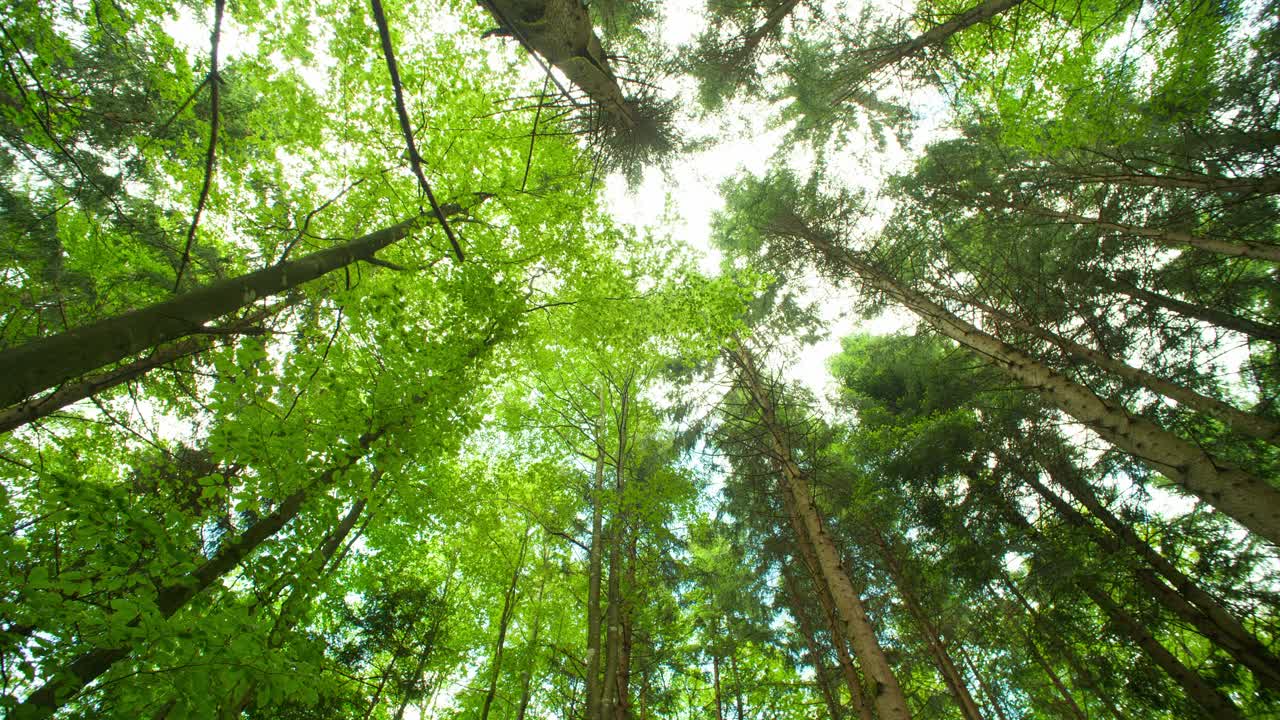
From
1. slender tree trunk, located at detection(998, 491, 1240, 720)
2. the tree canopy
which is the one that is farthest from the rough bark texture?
slender tree trunk, located at detection(998, 491, 1240, 720)

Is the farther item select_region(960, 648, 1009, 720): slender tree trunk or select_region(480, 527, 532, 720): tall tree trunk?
select_region(960, 648, 1009, 720): slender tree trunk

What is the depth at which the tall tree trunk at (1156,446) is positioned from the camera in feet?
10.8

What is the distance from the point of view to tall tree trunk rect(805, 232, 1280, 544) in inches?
130

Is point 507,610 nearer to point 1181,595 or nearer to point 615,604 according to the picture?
point 615,604

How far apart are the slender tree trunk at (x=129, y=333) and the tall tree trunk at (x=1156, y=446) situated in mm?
6765

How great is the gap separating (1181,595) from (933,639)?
3.21 meters

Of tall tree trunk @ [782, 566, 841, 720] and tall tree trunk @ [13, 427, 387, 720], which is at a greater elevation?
tall tree trunk @ [782, 566, 841, 720]

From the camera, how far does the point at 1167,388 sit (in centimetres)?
513

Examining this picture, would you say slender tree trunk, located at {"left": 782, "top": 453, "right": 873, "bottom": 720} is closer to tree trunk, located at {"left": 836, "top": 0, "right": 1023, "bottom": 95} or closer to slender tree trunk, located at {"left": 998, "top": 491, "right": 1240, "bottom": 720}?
slender tree trunk, located at {"left": 998, "top": 491, "right": 1240, "bottom": 720}

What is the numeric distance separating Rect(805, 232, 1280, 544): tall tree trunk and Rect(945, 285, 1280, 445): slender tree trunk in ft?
1.13

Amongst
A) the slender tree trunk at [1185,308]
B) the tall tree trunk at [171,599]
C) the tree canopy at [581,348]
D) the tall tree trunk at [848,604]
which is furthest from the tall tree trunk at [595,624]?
the slender tree trunk at [1185,308]

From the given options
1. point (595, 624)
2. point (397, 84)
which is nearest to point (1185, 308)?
point (595, 624)

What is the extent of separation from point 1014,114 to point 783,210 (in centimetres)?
397

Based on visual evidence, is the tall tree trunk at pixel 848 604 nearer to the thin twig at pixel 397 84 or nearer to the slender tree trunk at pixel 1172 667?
the slender tree trunk at pixel 1172 667
